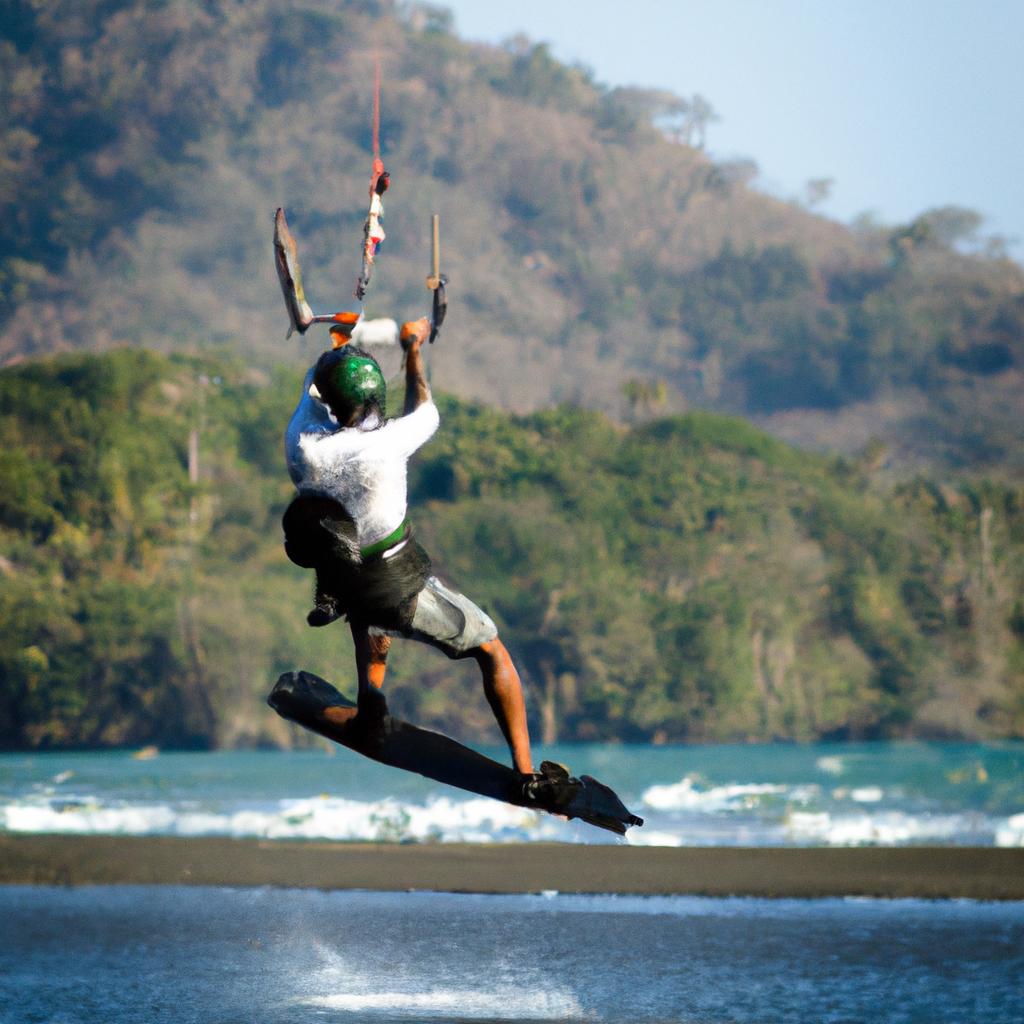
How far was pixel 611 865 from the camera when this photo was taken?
23328 millimetres

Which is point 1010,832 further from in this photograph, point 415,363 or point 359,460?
point 359,460

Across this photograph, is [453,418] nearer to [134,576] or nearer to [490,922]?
[134,576]

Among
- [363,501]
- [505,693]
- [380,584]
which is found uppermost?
[363,501]

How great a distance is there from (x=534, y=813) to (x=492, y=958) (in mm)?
A: 18450

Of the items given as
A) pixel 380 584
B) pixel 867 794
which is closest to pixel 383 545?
pixel 380 584

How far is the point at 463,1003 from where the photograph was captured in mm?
12828

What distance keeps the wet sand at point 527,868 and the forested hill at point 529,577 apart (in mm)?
75461

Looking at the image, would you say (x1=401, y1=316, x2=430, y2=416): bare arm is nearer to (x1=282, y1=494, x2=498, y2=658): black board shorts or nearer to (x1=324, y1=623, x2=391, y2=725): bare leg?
(x1=282, y1=494, x2=498, y2=658): black board shorts

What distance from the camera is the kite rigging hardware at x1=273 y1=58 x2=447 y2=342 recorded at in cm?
→ 670

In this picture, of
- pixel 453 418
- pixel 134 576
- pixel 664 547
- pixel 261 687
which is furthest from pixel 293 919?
pixel 453 418

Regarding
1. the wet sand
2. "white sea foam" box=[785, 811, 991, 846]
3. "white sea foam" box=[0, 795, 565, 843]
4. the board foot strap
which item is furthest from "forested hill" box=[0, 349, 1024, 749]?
the board foot strap

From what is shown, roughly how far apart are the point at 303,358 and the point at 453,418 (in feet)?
79.7

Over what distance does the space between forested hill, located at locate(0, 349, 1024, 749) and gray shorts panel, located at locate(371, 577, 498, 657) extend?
93.2 meters

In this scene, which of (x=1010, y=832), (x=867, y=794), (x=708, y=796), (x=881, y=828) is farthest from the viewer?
(x=867, y=794)
